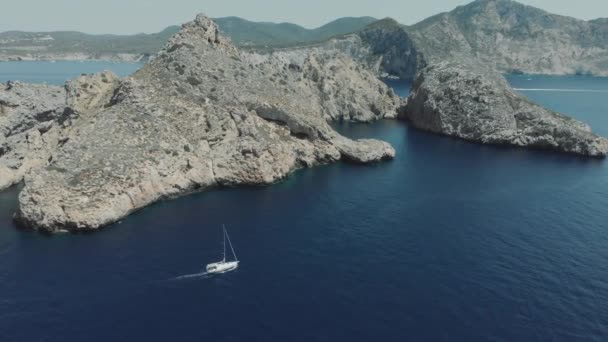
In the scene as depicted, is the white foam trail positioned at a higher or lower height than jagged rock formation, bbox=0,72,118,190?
lower

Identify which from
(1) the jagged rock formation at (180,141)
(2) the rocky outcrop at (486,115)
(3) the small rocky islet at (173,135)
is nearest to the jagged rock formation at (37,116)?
(3) the small rocky islet at (173,135)

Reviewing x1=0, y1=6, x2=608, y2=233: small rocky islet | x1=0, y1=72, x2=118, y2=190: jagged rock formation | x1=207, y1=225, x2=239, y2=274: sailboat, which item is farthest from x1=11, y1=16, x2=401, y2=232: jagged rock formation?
x1=207, y1=225, x2=239, y2=274: sailboat

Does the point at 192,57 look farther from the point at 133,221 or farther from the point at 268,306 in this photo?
the point at 268,306

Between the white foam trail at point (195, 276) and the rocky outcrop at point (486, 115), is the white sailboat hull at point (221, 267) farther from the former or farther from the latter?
the rocky outcrop at point (486, 115)

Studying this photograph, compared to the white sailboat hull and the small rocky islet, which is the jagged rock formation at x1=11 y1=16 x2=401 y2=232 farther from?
the white sailboat hull

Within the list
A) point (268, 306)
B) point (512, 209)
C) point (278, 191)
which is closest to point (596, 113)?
point (512, 209)

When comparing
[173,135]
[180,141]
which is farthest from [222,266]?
[173,135]

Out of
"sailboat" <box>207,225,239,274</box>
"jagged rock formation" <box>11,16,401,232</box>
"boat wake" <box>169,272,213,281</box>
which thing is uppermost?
"jagged rock formation" <box>11,16,401,232</box>
